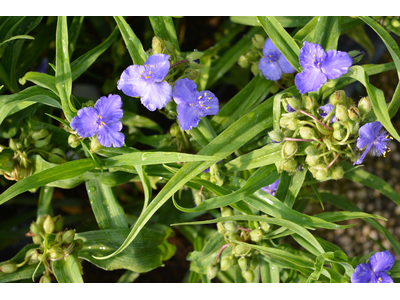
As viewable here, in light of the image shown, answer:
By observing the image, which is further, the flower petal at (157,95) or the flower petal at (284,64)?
the flower petal at (284,64)

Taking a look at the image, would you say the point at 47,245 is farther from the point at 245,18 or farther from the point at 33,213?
the point at 245,18

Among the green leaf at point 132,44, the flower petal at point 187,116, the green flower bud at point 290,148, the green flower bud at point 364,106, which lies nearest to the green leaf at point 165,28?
the green leaf at point 132,44

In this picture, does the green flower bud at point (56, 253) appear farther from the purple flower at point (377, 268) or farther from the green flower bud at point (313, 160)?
the purple flower at point (377, 268)

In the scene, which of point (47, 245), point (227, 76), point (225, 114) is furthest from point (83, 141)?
point (227, 76)

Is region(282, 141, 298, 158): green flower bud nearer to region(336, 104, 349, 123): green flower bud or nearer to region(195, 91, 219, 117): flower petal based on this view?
region(336, 104, 349, 123): green flower bud

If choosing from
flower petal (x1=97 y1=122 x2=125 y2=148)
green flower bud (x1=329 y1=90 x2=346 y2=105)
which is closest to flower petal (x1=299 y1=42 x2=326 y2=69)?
green flower bud (x1=329 y1=90 x2=346 y2=105)

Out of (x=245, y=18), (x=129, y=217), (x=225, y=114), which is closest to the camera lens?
(x=225, y=114)
